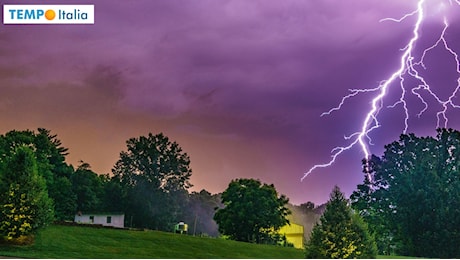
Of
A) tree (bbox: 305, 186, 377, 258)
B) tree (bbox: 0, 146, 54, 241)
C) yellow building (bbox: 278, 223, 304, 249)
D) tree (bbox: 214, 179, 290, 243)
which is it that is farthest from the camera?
yellow building (bbox: 278, 223, 304, 249)

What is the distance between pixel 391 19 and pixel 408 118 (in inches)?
114

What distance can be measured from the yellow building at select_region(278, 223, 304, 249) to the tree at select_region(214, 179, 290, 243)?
0.91 m

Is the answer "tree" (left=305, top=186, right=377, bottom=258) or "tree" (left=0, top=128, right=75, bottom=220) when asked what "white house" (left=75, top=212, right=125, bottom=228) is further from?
"tree" (left=305, top=186, right=377, bottom=258)

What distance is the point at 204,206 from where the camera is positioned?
21156mm

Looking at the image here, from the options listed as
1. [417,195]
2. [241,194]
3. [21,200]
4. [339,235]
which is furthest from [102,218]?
[417,195]

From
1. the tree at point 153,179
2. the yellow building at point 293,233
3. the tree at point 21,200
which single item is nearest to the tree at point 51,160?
the tree at point 153,179

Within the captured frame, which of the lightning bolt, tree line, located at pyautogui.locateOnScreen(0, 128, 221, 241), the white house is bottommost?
the white house

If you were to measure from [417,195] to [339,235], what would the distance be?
14.0 ft

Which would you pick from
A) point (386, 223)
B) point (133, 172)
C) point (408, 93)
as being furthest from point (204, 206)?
point (408, 93)

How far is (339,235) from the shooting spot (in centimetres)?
1634

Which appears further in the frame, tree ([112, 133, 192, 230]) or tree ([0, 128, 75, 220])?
tree ([112, 133, 192, 230])

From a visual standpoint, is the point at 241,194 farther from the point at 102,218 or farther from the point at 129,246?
the point at 129,246

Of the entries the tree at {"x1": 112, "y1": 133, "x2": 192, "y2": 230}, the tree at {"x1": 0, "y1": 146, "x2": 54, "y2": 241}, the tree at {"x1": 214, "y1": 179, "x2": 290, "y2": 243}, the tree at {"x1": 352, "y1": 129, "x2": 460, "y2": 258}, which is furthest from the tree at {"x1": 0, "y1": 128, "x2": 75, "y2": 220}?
the tree at {"x1": 352, "y1": 129, "x2": 460, "y2": 258}

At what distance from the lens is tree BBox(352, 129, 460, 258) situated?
19266 millimetres
